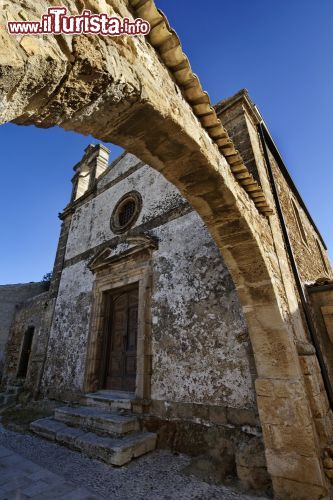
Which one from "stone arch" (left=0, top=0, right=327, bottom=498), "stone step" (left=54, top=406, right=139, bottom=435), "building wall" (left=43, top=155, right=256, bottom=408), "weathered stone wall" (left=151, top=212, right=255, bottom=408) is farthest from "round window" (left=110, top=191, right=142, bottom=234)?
"stone step" (left=54, top=406, right=139, bottom=435)

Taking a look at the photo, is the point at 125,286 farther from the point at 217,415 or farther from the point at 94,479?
the point at 94,479

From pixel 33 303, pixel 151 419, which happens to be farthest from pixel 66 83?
pixel 33 303

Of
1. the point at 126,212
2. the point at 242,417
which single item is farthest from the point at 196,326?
the point at 126,212

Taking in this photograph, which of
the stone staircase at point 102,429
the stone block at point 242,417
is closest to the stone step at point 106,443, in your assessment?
the stone staircase at point 102,429

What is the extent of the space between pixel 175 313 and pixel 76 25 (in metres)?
3.97

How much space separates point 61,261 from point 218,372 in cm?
591

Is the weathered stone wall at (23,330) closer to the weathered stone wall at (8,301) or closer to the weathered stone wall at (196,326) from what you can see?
the weathered stone wall at (8,301)

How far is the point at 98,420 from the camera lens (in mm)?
4383

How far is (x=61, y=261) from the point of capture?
8.03 m

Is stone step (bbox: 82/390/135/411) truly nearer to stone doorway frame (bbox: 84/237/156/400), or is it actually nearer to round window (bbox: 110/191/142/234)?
stone doorway frame (bbox: 84/237/156/400)

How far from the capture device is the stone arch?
3.59ft

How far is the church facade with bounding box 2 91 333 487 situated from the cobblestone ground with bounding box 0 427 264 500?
334mm

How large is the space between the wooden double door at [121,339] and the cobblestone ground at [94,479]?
5.16 ft

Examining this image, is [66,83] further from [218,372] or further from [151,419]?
[151,419]
